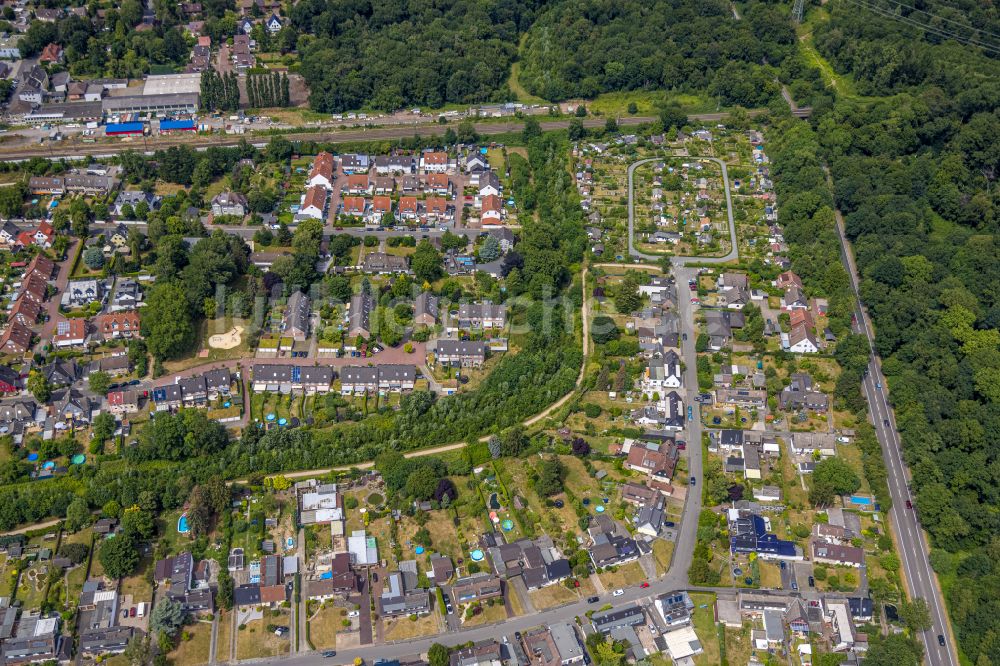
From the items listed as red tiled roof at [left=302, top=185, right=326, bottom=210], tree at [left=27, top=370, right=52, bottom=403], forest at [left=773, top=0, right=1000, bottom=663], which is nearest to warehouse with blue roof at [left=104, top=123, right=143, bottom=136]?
red tiled roof at [left=302, top=185, right=326, bottom=210]

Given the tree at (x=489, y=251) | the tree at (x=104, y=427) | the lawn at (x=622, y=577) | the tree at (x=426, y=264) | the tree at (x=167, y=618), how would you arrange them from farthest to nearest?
the tree at (x=489, y=251), the tree at (x=426, y=264), the tree at (x=104, y=427), the lawn at (x=622, y=577), the tree at (x=167, y=618)

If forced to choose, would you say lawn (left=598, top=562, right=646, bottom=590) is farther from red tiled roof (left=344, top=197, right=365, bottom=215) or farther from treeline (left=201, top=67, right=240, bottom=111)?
treeline (left=201, top=67, right=240, bottom=111)

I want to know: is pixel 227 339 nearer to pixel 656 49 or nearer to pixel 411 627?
pixel 411 627

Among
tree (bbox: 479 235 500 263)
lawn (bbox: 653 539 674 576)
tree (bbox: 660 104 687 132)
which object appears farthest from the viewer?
tree (bbox: 660 104 687 132)

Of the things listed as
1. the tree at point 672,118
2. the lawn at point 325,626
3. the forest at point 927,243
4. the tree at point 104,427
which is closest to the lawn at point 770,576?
the forest at point 927,243

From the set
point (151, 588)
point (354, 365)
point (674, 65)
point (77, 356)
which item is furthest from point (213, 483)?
point (674, 65)

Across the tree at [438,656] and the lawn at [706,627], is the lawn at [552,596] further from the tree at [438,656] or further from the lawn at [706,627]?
the lawn at [706,627]
